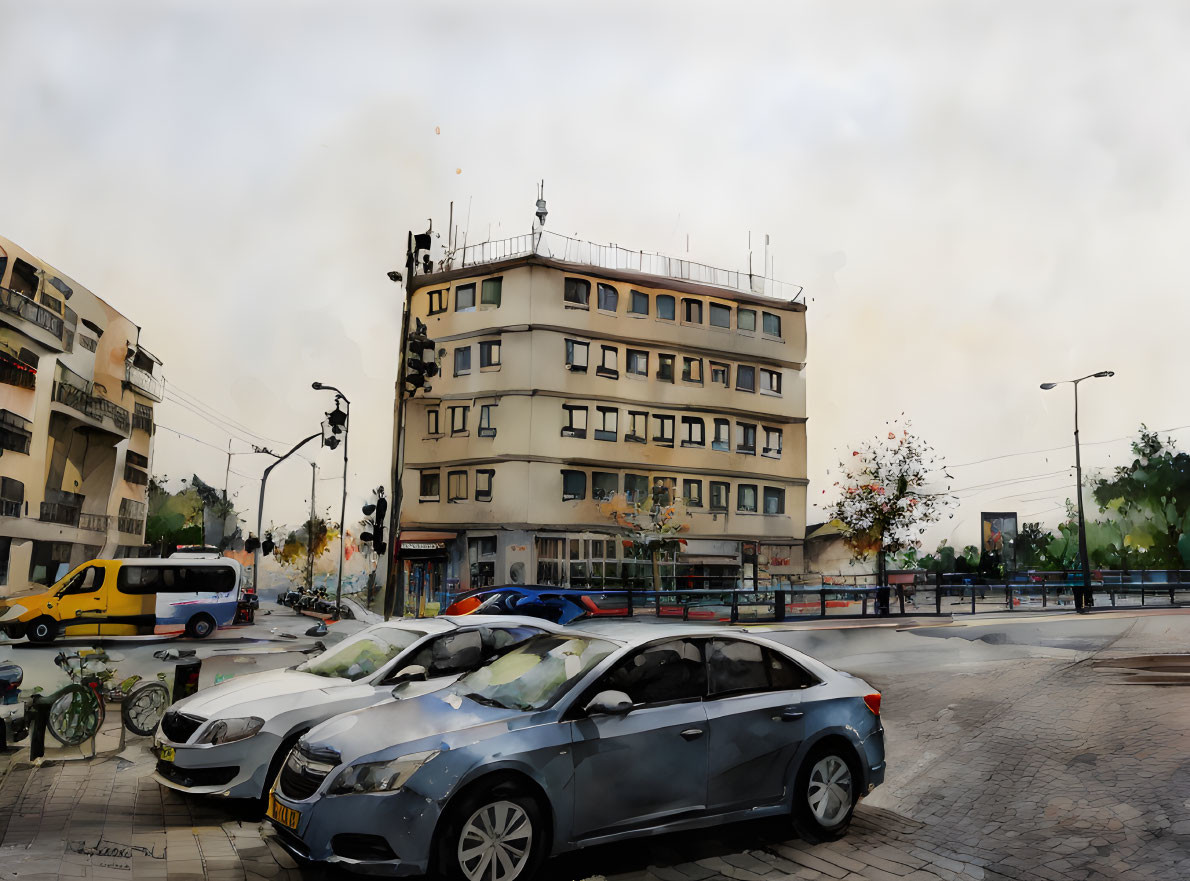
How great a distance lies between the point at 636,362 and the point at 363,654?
3050cm

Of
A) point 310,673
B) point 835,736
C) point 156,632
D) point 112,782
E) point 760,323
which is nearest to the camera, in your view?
point 835,736

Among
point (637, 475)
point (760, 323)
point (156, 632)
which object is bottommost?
point (156, 632)

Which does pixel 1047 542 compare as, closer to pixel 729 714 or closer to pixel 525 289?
pixel 525 289

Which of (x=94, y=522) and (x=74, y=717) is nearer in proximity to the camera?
(x=74, y=717)

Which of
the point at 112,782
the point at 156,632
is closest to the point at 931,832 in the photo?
the point at 112,782

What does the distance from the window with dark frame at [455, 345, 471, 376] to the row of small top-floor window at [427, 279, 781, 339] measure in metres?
1.64

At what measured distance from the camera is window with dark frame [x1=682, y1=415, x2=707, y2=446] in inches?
1502

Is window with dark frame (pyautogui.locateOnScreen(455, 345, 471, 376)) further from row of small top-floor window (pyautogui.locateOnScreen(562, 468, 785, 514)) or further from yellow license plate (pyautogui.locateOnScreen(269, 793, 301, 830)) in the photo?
yellow license plate (pyautogui.locateOnScreen(269, 793, 301, 830))

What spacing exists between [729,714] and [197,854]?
11.2 feet

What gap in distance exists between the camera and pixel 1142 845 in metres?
5.81

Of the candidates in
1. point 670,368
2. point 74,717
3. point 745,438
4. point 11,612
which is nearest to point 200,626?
point 11,612

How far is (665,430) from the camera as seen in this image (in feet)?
124

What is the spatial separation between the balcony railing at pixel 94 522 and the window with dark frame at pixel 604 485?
17.9 meters

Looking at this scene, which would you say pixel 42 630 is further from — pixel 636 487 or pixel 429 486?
pixel 636 487
